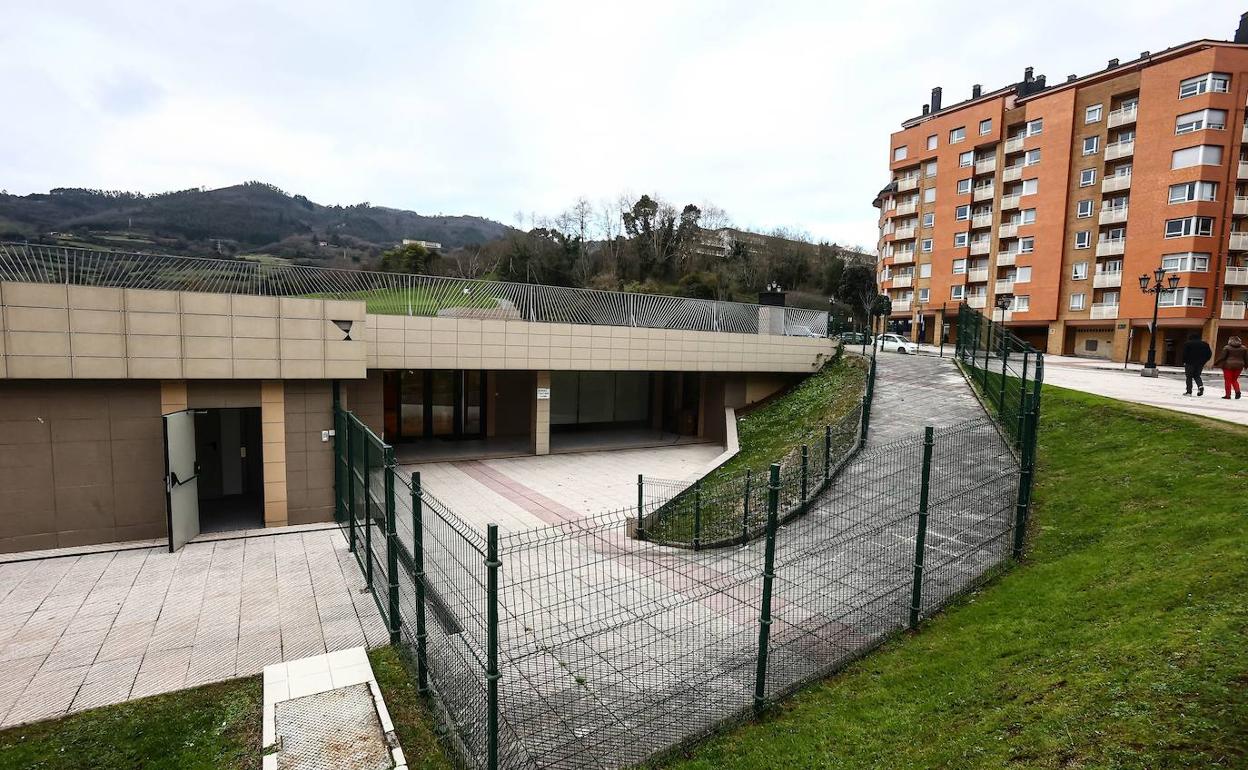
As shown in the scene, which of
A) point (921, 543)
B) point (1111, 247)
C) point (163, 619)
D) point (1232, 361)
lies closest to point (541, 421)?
point (163, 619)

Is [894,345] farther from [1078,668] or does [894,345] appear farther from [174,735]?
[174,735]

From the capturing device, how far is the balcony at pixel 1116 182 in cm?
3697

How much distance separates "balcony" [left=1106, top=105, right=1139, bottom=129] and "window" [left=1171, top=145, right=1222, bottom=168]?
3992 mm

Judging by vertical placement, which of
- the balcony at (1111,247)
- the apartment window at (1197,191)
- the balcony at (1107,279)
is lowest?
the balcony at (1107,279)

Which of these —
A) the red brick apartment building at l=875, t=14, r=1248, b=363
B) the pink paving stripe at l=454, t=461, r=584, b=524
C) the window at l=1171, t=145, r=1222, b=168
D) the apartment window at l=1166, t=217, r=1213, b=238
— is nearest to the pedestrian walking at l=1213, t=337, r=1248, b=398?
the pink paving stripe at l=454, t=461, r=584, b=524

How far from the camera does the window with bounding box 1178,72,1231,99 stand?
32.8 metres

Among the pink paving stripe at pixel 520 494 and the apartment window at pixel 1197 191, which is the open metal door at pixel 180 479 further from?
the apartment window at pixel 1197 191

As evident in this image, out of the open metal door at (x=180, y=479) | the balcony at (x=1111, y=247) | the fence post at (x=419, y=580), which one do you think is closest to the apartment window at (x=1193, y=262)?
the balcony at (x=1111, y=247)

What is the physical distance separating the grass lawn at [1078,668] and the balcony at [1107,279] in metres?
37.7

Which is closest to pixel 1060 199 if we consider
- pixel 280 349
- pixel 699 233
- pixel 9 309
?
pixel 699 233

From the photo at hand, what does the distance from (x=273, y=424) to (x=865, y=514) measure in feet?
33.5

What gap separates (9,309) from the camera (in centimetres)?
858

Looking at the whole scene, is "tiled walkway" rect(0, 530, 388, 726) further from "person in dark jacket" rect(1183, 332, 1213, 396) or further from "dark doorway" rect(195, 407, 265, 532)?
"person in dark jacket" rect(1183, 332, 1213, 396)

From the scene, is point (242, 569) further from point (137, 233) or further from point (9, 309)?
point (137, 233)
